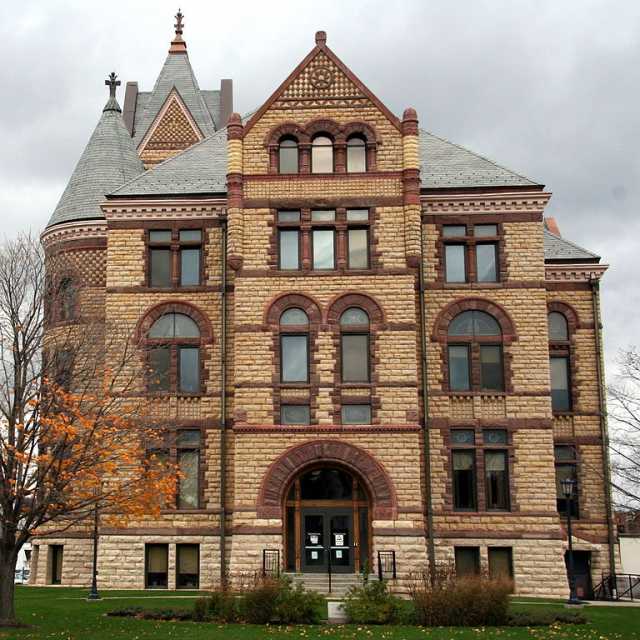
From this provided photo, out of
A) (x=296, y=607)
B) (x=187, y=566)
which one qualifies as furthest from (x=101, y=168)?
(x=296, y=607)

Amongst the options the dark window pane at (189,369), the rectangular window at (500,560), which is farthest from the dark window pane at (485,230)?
the rectangular window at (500,560)

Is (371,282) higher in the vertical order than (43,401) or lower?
higher

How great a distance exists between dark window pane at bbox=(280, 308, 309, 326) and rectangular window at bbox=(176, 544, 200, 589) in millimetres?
8313

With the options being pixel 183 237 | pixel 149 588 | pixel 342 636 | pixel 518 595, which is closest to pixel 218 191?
pixel 183 237

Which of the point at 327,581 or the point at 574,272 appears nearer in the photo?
the point at 327,581

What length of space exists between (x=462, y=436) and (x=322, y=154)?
11.1 meters

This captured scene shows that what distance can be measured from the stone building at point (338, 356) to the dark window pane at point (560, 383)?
1.62 meters

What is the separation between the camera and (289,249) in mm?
35594

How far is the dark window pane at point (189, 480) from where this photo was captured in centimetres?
3525

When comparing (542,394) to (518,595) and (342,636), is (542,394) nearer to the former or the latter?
(518,595)

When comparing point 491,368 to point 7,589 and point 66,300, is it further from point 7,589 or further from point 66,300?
point 7,589

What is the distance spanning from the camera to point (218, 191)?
122 ft

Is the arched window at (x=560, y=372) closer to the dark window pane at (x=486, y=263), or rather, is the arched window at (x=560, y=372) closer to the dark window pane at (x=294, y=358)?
the dark window pane at (x=486, y=263)

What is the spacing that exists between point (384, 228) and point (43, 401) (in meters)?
15.3
